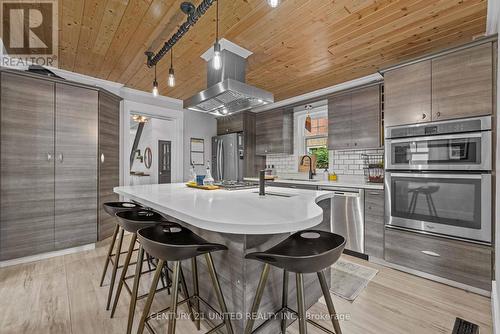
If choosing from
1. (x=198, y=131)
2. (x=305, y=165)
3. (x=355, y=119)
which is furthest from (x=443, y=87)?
(x=198, y=131)

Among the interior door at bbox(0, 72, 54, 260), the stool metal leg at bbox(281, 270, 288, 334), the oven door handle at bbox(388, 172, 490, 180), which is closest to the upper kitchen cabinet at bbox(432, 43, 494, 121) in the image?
the oven door handle at bbox(388, 172, 490, 180)

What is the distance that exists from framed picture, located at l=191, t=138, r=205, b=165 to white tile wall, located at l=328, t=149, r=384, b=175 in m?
2.62

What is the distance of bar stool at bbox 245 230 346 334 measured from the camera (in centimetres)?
101

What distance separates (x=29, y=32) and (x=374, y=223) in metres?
4.18

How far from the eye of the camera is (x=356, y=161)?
11.5ft

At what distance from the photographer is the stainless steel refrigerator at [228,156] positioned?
458 cm

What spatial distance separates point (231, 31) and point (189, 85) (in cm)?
170

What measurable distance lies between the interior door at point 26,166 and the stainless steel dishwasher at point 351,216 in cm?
347

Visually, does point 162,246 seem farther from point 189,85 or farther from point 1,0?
point 189,85

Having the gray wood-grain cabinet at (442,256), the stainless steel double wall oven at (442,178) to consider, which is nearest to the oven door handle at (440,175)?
the stainless steel double wall oven at (442,178)

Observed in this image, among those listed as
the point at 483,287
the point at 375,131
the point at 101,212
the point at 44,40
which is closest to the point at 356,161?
the point at 375,131

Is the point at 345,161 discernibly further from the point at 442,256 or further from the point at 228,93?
the point at 228,93

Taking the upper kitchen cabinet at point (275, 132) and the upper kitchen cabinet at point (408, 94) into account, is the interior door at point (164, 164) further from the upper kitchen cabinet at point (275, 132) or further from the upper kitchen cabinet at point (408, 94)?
the upper kitchen cabinet at point (408, 94)

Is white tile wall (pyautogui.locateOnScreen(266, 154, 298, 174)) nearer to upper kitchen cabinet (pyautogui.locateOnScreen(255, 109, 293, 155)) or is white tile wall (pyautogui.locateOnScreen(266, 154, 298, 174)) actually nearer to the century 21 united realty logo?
upper kitchen cabinet (pyautogui.locateOnScreen(255, 109, 293, 155))
